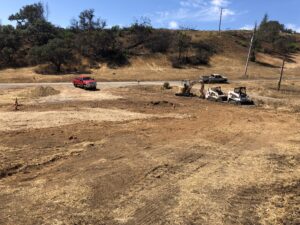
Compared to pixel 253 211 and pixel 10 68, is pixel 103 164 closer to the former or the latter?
pixel 253 211

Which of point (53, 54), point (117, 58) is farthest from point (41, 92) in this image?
point (117, 58)

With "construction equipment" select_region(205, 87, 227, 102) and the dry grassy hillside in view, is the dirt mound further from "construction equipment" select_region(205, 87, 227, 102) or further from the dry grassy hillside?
the dry grassy hillside

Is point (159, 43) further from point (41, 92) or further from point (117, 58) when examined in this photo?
point (41, 92)

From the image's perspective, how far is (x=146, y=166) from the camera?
19.6 meters

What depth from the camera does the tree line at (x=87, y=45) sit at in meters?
75.2

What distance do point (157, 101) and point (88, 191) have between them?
24795mm

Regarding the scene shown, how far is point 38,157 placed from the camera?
20719 millimetres

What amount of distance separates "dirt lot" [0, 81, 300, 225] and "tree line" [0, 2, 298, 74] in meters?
40.2

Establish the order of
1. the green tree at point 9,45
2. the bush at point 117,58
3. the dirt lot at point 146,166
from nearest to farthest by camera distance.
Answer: the dirt lot at point 146,166, the green tree at point 9,45, the bush at point 117,58

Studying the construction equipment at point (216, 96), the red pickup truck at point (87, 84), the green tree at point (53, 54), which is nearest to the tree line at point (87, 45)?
the green tree at point (53, 54)

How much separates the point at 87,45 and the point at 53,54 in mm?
14253

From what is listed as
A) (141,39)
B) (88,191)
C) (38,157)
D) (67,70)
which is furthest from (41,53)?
(88,191)

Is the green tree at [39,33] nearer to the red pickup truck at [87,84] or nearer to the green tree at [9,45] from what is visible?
the green tree at [9,45]

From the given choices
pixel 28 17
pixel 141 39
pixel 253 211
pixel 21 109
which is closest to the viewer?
pixel 253 211
